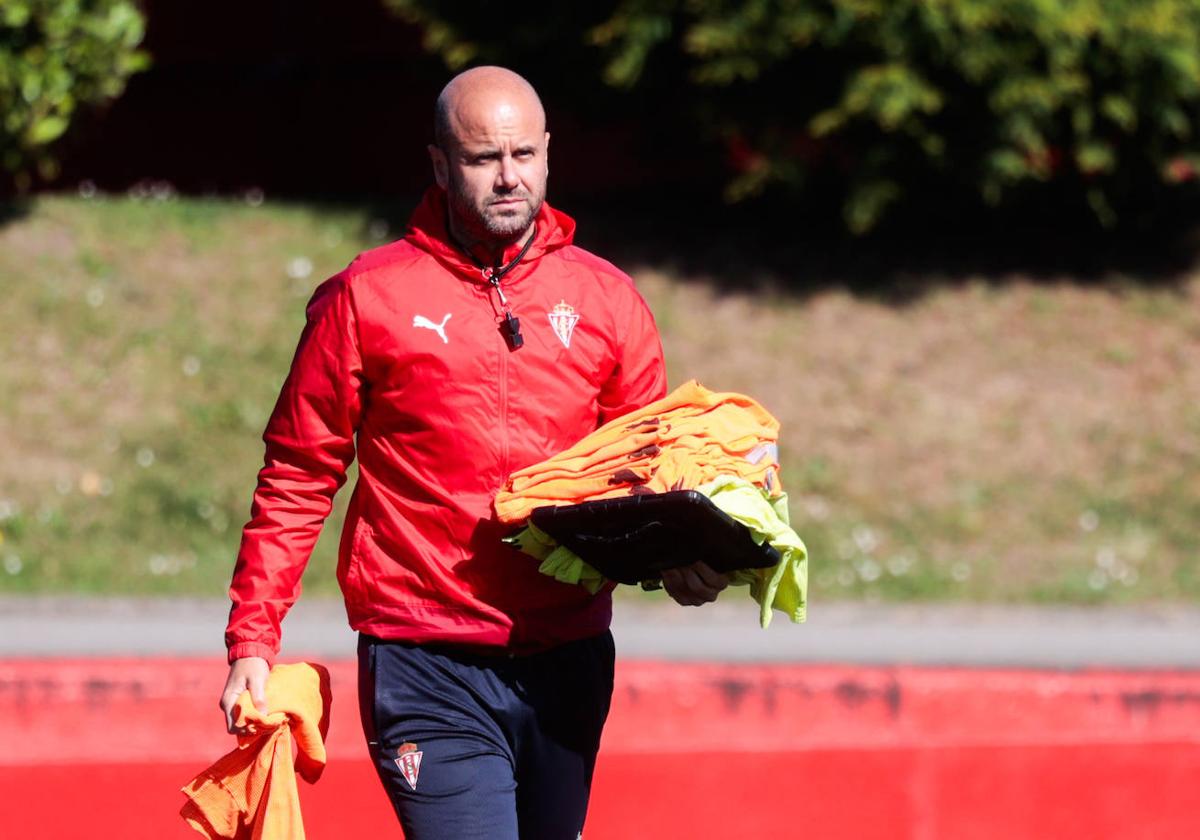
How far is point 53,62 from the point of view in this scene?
31.2 feet

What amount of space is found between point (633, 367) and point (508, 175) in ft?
1.59

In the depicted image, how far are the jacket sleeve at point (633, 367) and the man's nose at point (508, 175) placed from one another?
0.36m

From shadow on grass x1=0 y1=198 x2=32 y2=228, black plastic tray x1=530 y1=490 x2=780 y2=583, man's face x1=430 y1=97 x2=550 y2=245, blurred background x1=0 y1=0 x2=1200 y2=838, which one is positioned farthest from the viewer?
shadow on grass x1=0 y1=198 x2=32 y2=228

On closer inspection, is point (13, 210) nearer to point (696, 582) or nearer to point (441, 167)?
point (441, 167)

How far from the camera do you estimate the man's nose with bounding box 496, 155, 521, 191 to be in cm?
334

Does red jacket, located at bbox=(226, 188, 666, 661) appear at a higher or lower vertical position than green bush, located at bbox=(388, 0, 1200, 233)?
lower

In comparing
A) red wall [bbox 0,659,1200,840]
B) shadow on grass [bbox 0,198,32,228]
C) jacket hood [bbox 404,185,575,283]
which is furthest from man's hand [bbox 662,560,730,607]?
shadow on grass [bbox 0,198,32,228]

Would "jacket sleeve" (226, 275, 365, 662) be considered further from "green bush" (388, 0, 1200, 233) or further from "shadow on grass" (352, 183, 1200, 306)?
"shadow on grass" (352, 183, 1200, 306)

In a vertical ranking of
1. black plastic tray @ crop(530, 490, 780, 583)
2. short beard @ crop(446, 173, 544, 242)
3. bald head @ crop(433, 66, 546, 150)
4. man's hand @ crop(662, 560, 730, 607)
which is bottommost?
man's hand @ crop(662, 560, 730, 607)

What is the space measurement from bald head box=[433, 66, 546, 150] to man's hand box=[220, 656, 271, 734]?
102cm

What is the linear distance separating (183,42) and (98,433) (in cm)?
429

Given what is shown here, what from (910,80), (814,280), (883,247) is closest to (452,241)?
(910,80)

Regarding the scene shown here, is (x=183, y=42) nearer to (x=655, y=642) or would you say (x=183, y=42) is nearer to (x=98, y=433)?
(x=98, y=433)

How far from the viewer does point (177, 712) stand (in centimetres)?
528
